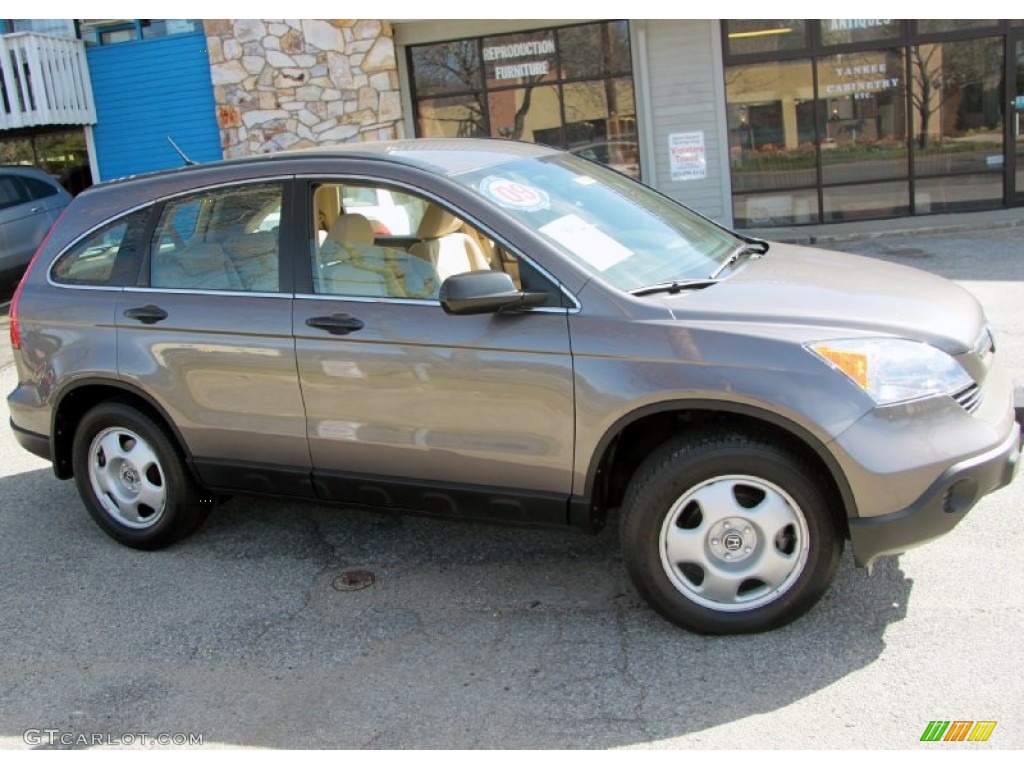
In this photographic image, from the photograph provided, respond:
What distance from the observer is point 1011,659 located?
338 cm

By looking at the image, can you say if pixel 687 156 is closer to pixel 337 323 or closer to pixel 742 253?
pixel 742 253

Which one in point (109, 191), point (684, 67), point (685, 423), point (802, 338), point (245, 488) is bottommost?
point (245, 488)

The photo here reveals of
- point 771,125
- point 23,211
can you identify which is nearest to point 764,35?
point 771,125

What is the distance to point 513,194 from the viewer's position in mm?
4090

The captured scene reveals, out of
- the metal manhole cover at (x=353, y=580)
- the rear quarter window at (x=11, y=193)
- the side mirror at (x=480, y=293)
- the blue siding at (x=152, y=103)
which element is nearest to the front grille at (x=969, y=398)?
the side mirror at (x=480, y=293)

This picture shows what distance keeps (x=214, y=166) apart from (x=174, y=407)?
108 centimetres

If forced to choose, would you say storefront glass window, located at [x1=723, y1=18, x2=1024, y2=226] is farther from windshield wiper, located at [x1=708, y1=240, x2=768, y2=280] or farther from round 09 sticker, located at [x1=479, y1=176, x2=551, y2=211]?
round 09 sticker, located at [x1=479, y1=176, x2=551, y2=211]

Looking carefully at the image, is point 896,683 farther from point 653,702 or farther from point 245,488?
point 245,488

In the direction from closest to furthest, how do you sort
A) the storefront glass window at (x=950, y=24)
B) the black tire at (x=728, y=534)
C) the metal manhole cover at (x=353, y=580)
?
the black tire at (x=728, y=534), the metal manhole cover at (x=353, y=580), the storefront glass window at (x=950, y=24)

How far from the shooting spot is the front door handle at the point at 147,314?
4500mm

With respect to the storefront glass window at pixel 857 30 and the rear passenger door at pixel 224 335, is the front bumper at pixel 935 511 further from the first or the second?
the storefront glass window at pixel 857 30

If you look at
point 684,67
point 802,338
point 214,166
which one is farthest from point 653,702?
point 684,67

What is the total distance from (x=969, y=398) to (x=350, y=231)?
2441mm

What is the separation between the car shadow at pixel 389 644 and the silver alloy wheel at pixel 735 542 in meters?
0.18
